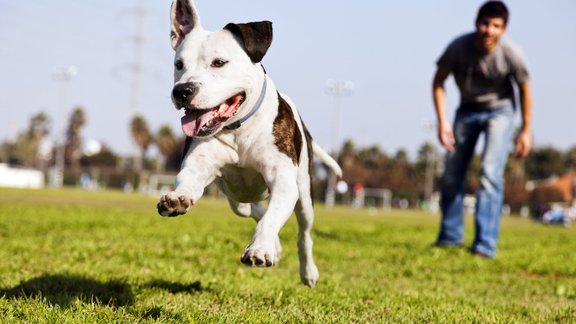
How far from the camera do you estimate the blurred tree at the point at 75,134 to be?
117m

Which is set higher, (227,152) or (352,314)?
(227,152)

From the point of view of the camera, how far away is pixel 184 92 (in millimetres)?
3719

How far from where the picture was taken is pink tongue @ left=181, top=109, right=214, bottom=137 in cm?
386

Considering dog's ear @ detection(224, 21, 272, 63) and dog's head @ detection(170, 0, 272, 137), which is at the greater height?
dog's ear @ detection(224, 21, 272, 63)

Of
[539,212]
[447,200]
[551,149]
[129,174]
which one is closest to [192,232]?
[447,200]

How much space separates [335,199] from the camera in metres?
83.6

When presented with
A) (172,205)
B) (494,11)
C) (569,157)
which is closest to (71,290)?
(172,205)

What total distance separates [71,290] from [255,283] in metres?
1.41

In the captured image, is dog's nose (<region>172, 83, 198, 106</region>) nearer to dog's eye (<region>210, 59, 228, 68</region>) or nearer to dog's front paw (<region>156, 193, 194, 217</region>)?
dog's eye (<region>210, 59, 228, 68</region>)

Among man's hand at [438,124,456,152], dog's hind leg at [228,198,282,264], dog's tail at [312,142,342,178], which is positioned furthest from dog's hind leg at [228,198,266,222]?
man's hand at [438,124,456,152]

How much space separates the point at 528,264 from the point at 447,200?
1.68m

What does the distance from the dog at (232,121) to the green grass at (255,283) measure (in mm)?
664

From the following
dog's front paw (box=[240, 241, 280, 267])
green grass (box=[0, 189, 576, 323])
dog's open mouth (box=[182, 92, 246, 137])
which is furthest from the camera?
green grass (box=[0, 189, 576, 323])

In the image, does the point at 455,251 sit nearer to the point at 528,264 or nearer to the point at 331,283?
the point at 528,264
